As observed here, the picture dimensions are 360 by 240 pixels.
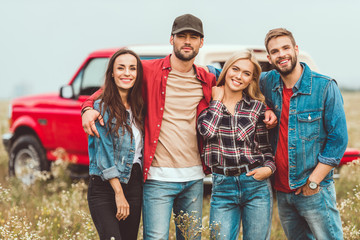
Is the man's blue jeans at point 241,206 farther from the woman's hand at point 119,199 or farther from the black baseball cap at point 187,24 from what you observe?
the black baseball cap at point 187,24

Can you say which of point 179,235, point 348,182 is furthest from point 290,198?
point 348,182

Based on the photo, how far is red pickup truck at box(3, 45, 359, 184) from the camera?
629cm

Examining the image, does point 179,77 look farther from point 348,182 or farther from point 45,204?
point 348,182

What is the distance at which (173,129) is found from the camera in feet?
11.1

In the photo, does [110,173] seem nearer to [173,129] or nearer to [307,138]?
[173,129]

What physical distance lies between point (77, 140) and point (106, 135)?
3322mm

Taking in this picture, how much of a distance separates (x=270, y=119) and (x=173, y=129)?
2.41 feet


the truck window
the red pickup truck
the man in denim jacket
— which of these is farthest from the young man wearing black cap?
the truck window

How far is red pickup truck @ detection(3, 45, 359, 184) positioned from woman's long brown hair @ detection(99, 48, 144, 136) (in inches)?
90.4

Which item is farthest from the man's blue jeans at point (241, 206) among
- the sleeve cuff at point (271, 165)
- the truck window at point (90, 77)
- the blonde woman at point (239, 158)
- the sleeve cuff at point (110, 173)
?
the truck window at point (90, 77)

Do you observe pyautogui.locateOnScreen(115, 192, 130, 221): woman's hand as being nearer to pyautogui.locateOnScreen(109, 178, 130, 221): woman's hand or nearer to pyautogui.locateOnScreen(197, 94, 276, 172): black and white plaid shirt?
pyautogui.locateOnScreen(109, 178, 130, 221): woman's hand

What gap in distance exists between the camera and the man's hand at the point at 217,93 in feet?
11.3

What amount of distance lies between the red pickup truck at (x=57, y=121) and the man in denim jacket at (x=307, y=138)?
89.8 inches

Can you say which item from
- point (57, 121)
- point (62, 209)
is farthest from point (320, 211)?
point (57, 121)
